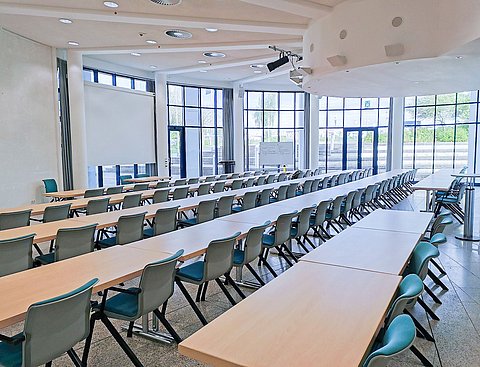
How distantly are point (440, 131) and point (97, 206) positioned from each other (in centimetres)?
1500

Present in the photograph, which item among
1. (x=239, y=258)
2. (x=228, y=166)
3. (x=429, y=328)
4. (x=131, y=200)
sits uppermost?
(x=228, y=166)

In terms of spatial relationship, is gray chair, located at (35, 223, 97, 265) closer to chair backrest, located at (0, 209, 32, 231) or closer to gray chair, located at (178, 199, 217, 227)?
chair backrest, located at (0, 209, 32, 231)

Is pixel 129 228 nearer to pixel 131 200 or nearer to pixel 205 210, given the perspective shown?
pixel 205 210

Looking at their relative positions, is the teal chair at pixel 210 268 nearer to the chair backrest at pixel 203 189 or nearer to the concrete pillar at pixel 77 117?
the chair backrest at pixel 203 189

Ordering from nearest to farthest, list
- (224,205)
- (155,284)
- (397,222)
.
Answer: (155,284), (397,222), (224,205)

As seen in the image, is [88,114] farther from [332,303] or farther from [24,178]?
[332,303]

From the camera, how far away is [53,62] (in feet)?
31.2

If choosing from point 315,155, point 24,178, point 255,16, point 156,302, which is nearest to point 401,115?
point 315,155

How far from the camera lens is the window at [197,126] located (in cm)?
1510

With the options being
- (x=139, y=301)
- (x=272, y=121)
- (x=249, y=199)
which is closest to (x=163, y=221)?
(x=249, y=199)

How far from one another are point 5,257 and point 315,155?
14.0 metres

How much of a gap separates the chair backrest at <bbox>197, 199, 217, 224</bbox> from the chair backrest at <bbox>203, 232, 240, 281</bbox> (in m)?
2.20

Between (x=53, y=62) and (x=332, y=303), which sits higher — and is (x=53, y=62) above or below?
above

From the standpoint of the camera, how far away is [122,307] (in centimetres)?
274
